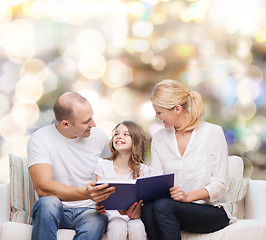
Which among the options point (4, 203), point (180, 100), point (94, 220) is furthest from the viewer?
point (4, 203)

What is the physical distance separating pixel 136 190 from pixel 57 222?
12.7 inches

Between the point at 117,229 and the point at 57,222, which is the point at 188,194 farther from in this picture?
the point at 57,222

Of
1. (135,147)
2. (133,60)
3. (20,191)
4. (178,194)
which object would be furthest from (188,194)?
(133,60)

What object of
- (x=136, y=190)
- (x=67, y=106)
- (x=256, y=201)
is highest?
(x=67, y=106)

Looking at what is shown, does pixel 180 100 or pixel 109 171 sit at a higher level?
pixel 180 100

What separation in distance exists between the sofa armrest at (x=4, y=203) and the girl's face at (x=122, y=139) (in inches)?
20.0

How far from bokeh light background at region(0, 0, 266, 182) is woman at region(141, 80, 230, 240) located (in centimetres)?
105

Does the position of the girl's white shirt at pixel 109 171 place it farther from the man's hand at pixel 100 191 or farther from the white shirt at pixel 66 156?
the man's hand at pixel 100 191

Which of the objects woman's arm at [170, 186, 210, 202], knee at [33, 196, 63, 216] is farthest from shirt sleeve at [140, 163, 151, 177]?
knee at [33, 196, 63, 216]

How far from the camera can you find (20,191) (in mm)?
1887

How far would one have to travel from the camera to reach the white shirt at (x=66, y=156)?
176 centimetres

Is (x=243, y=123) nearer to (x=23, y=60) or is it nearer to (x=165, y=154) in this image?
(x=165, y=154)

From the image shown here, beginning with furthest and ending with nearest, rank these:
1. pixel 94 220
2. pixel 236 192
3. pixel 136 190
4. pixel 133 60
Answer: pixel 133 60
pixel 236 192
pixel 94 220
pixel 136 190

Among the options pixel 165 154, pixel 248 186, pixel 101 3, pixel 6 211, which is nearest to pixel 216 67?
pixel 101 3
